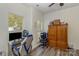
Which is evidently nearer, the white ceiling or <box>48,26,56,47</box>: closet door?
the white ceiling

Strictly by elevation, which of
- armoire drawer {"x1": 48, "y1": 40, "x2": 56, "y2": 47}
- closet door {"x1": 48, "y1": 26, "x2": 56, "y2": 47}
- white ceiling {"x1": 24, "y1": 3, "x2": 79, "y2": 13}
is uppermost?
white ceiling {"x1": 24, "y1": 3, "x2": 79, "y2": 13}

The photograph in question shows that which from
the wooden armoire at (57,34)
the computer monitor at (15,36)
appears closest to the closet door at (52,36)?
the wooden armoire at (57,34)

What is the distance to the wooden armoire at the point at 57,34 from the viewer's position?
4.64 ft

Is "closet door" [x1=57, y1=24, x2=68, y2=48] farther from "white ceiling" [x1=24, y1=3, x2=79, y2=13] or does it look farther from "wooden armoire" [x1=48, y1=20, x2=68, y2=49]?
"white ceiling" [x1=24, y1=3, x2=79, y2=13]

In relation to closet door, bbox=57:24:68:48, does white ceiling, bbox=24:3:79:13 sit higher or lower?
higher

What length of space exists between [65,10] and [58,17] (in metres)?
0.14

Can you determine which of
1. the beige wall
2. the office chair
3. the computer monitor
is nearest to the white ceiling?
the beige wall

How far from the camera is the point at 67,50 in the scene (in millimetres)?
1396

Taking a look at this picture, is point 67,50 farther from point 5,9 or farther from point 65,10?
point 5,9

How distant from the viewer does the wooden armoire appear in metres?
1.41


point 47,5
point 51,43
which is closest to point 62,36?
point 51,43

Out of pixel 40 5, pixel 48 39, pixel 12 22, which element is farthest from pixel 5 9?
pixel 48 39

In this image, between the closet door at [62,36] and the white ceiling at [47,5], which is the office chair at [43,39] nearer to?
the closet door at [62,36]

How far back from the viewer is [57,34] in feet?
4.80
